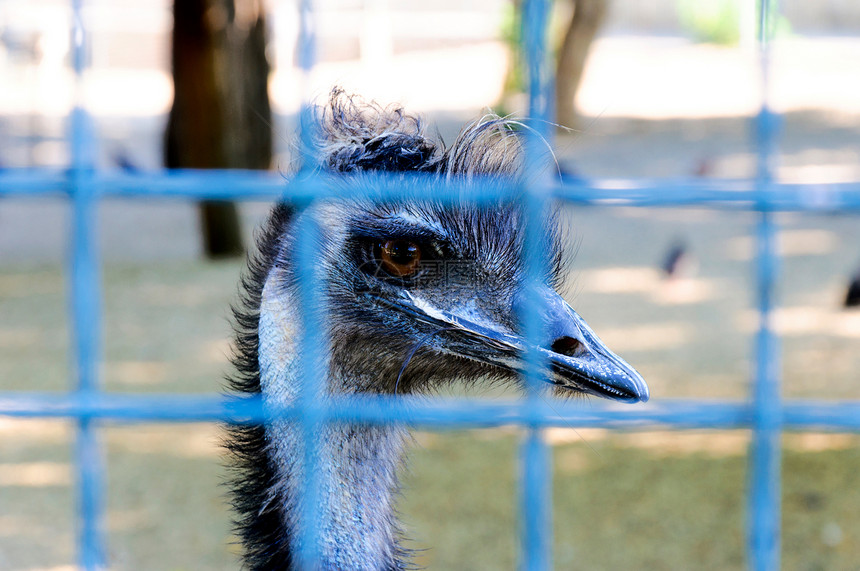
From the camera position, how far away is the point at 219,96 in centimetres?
732

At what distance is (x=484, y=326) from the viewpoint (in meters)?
1.80

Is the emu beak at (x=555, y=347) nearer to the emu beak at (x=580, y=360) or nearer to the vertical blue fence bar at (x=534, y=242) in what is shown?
the emu beak at (x=580, y=360)

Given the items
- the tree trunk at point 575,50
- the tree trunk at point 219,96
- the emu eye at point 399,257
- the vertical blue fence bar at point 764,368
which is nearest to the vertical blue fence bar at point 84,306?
the emu eye at point 399,257

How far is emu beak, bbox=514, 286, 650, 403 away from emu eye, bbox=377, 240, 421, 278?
24 cm

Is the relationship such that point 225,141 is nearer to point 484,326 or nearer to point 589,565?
point 589,565

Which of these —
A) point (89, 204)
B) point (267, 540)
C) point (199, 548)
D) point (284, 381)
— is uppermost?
point (89, 204)

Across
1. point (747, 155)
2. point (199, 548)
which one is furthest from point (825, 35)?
point (199, 548)

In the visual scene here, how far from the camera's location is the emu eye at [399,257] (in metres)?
1.80

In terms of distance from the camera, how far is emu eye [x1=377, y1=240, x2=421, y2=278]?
1.80 metres

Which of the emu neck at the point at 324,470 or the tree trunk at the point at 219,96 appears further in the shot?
the tree trunk at the point at 219,96

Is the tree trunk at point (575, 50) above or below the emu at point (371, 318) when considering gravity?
above

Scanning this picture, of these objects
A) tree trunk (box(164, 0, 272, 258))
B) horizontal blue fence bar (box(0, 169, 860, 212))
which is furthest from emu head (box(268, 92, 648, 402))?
tree trunk (box(164, 0, 272, 258))

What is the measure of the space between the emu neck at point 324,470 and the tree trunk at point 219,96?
516cm

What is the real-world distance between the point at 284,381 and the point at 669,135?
37.9 ft
